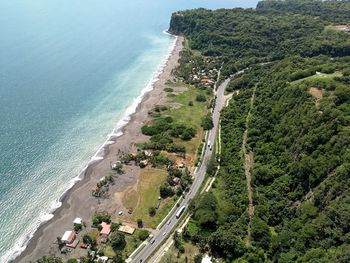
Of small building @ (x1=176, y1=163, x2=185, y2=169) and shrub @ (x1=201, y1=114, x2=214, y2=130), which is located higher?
shrub @ (x1=201, y1=114, x2=214, y2=130)

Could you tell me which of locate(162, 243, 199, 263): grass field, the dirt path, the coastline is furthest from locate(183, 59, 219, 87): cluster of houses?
locate(162, 243, 199, 263): grass field

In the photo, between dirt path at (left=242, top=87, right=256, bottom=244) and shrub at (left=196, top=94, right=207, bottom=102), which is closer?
dirt path at (left=242, top=87, right=256, bottom=244)

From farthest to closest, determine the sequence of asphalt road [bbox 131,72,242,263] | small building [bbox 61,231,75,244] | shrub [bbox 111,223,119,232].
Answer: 1. shrub [bbox 111,223,119,232]
2. small building [bbox 61,231,75,244]
3. asphalt road [bbox 131,72,242,263]

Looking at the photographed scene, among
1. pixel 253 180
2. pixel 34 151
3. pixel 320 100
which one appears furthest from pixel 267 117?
pixel 34 151

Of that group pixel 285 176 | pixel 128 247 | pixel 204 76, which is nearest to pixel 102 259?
pixel 128 247

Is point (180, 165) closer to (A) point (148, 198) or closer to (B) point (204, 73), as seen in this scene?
(A) point (148, 198)

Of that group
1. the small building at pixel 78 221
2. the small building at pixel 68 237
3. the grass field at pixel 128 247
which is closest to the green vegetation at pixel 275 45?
the small building at pixel 78 221

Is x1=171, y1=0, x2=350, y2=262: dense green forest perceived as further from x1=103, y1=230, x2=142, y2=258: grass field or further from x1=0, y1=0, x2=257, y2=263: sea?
x1=0, y1=0, x2=257, y2=263: sea
